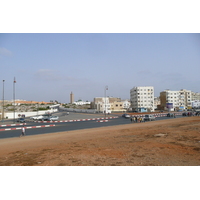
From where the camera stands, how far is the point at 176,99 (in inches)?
4161

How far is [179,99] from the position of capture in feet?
350

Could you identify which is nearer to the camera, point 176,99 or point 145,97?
point 145,97

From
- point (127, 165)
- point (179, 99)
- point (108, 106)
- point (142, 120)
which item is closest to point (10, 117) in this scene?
point (142, 120)

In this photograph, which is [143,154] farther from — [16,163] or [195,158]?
[16,163]

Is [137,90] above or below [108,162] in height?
above

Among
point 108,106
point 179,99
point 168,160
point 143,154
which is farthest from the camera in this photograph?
Answer: point 179,99

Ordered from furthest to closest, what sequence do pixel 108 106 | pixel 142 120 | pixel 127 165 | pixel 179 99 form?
1. pixel 179 99
2. pixel 108 106
3. pixel 142 120
4. pixel 127 165

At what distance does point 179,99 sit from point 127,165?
347 ft

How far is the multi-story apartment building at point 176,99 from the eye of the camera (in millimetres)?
104000

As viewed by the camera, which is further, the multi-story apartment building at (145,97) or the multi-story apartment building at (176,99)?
the multi-story apartment building at (176,99)

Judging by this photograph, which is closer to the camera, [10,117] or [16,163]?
[16,163]

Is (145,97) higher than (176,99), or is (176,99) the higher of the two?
(145,97)

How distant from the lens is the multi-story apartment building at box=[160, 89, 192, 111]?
104 meters

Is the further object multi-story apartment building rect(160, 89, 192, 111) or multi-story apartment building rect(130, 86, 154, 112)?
multi-story apartment building rect(160, 89, 192, 111)
